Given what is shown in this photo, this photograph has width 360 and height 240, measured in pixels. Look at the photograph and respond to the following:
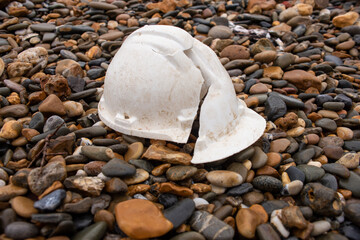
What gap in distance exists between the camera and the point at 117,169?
2.34 meters

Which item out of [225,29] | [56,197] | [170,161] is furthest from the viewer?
[225,29]

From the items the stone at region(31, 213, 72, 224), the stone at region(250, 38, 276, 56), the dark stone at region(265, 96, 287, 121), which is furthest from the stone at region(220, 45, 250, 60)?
the stone at region(31, 213, 72, 224)

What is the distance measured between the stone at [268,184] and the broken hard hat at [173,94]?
0.31 m

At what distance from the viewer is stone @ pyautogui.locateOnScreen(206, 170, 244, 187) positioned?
2.39 m

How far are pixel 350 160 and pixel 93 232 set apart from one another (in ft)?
7.87

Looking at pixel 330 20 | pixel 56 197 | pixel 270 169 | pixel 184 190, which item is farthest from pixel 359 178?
pixel 330 20

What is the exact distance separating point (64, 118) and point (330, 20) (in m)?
5.64

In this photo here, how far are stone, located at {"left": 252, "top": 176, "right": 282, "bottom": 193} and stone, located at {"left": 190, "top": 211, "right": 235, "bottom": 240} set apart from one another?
532 mm

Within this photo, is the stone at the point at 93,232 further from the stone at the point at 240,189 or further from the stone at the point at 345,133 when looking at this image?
the stone at the point at 345,133

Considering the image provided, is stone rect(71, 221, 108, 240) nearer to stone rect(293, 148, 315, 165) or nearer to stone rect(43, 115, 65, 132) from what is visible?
stone rect(43, 115, 65, 132)

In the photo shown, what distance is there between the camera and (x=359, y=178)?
8.31 feet

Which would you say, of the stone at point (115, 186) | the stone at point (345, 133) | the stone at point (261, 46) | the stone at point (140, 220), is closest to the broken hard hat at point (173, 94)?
the stone at point (115, 186)

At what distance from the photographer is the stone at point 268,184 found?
7.88 feet

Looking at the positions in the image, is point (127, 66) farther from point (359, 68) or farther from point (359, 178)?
point (359, 68)
